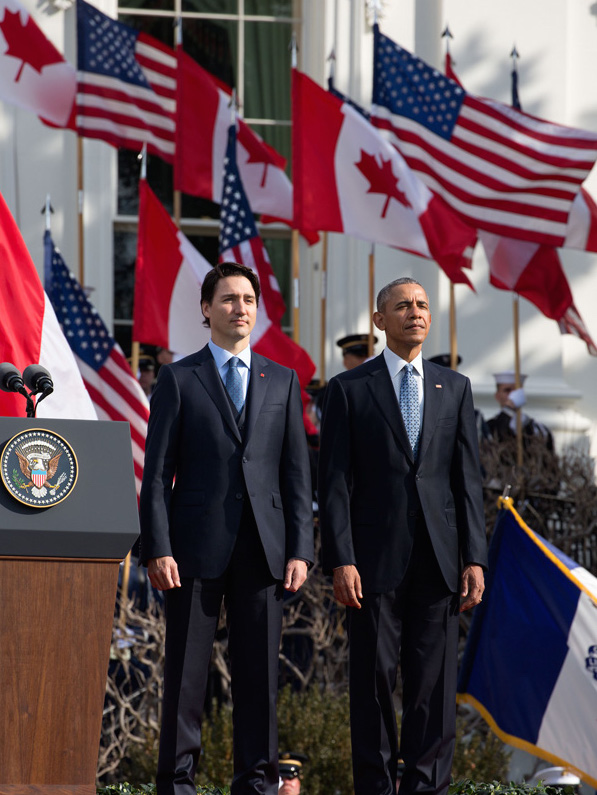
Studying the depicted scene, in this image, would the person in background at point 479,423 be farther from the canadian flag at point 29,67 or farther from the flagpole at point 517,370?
the canadian flag at point 29,67

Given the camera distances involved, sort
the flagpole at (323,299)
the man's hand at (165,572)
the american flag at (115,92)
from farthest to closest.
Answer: the flagpole at (323,299) < the american flag at (115,92) < the man's hand at (165,572)

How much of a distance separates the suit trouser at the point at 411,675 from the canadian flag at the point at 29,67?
605cm

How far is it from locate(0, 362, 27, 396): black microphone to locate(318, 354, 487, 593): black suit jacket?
1.16 meters

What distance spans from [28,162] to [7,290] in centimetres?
544

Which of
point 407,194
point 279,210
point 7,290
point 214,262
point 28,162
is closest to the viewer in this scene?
point 7,290

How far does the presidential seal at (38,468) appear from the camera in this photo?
3807 mm

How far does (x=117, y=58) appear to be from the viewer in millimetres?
9852

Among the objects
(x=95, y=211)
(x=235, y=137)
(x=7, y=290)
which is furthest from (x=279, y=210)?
(x=7, y=290)

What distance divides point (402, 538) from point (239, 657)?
2.33 feet

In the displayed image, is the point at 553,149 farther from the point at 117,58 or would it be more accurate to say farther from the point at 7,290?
the point at 7,290

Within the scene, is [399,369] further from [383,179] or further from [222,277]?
[383,179]

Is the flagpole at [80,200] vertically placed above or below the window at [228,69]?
below

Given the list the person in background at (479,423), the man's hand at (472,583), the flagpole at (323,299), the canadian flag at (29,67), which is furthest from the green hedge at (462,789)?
the canadian flag at (29,67)

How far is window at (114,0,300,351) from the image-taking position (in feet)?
38.8
